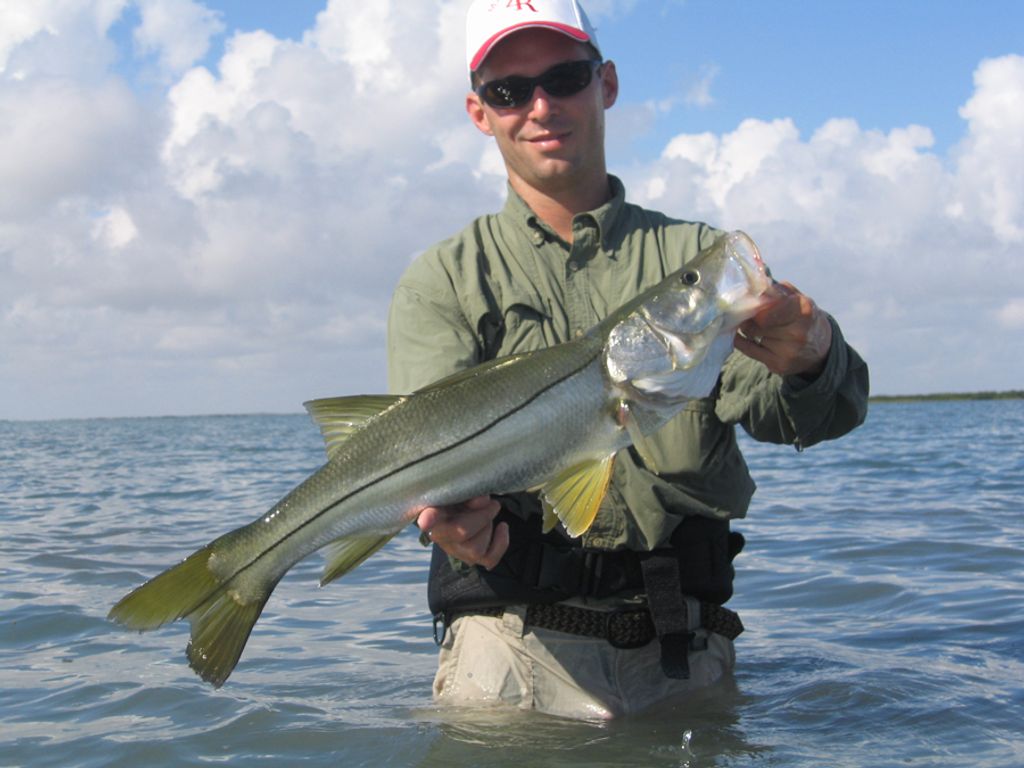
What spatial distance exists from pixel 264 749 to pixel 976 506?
10.8 metres

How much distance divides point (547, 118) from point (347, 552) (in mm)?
1977

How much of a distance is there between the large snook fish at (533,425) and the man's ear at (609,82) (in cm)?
164

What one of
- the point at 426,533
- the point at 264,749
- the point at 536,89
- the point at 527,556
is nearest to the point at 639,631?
the point at 527,556

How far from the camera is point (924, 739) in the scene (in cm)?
479

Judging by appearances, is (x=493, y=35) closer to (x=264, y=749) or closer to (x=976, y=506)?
(x=264, y=749)

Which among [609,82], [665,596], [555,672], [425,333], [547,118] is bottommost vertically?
[555,672]

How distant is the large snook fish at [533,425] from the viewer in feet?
11.4

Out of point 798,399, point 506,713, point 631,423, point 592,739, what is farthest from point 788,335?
point 506,713

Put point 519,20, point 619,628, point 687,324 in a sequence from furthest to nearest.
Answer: point 619,628, point 519,20, point 687,324

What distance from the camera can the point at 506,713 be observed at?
4.63 meters

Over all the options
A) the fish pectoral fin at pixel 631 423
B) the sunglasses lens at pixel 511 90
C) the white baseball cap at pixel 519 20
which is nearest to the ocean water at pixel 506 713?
the fish pectoral fin at pixel 631 423

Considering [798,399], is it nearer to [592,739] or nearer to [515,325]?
[515,325]

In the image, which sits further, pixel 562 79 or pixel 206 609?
pixel 562 79

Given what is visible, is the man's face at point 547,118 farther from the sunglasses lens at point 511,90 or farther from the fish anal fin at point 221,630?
the fish anal fin at point 221,630
